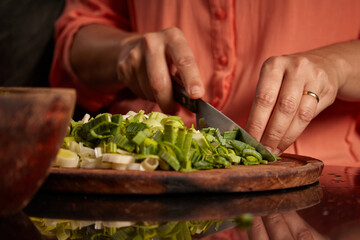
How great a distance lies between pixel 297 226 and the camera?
1.82ft

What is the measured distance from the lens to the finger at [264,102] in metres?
1.06

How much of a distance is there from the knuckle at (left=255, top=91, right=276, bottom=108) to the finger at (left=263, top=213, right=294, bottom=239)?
0.48 metres

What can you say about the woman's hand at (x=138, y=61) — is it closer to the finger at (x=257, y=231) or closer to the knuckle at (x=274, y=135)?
the knuckle at (x=274, y=135)

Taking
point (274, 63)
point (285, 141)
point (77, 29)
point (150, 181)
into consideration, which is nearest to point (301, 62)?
point (274, 63)

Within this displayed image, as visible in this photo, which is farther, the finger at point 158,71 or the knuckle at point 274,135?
the finger at point 158,71

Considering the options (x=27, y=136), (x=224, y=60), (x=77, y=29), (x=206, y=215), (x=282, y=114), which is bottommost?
(x=77, y=29)

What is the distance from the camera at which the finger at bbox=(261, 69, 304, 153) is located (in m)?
1.05

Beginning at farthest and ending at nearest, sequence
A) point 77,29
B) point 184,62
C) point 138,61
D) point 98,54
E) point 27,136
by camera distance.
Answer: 1. point 77,29
2. point 98,54
3. point 138,61
4. point 184,62
5. point 27,136

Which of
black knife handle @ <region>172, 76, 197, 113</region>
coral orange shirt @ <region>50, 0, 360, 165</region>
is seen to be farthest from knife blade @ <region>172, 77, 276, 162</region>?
coral orange shirt @ <region>50, 0, 360, 165</region>

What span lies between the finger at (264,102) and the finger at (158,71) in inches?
10.6

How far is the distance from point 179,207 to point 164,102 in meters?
0.64

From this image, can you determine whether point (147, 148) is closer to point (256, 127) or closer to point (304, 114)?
point (256, 127)

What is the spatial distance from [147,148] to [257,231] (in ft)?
0.97

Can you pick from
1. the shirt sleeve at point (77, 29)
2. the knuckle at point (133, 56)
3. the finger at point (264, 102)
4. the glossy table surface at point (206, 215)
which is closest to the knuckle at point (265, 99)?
the finger at point (264, 102)
